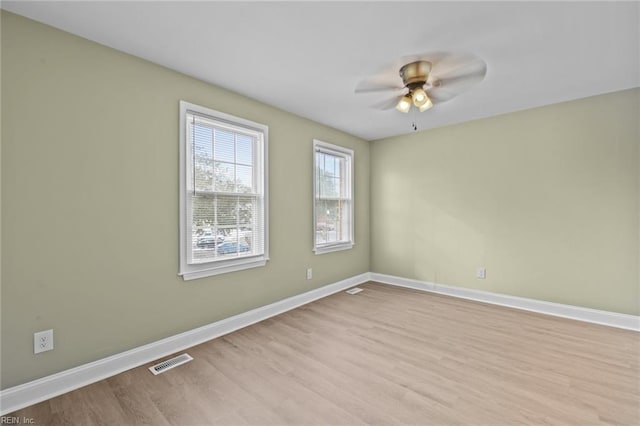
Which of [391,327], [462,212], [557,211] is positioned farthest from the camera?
[462,212]

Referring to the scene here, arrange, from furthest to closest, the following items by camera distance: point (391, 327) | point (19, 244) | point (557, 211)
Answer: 1. point (557, 211)
2. point (391, 327)
3. point (19, 244)

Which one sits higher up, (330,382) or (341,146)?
(341,146)

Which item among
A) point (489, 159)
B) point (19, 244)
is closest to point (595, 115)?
point (489, 159)

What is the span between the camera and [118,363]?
82.4 inches

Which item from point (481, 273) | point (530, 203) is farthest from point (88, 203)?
point (530, 203)

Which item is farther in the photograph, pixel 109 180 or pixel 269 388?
pixel 109 180

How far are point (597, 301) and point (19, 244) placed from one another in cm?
513

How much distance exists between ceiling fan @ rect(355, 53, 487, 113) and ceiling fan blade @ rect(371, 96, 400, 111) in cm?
2

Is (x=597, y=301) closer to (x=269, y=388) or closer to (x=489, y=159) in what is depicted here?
(x=489, y=159)

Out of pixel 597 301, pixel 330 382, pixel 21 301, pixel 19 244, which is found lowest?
pixel 330 382

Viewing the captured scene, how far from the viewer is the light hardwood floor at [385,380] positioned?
5.44 feet

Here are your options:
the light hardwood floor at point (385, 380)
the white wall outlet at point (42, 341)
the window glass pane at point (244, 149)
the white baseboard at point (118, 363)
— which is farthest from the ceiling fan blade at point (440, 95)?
the white wall outlet at point (42, 341)

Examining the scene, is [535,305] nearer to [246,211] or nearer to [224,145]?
[246,211]

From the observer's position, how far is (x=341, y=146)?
4320 mm
